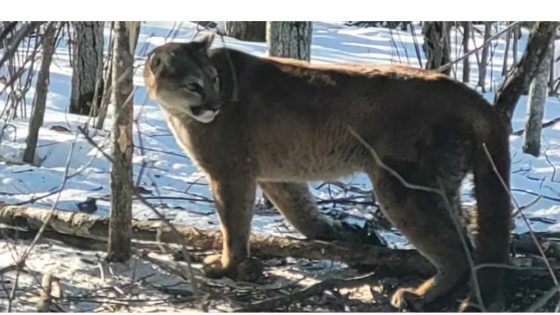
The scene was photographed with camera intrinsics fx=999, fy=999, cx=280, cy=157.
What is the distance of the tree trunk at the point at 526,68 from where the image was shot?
679 centimetres

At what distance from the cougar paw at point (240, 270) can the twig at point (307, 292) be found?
0.65 metres

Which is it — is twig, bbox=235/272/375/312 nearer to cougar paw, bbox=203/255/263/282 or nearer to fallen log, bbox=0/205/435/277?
fallen log, bbox=0/205/435/277

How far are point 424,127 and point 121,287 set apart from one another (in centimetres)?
206

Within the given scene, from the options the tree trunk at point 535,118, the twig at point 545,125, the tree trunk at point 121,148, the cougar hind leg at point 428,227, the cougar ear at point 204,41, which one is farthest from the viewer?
the twig at point 545,125

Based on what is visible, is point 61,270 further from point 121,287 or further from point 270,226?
point 270,226

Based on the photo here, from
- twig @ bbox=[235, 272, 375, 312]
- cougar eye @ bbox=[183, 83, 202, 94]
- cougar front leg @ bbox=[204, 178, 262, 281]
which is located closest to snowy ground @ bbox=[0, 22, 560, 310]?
cougar eye @ bbox=[183, 83, 202, 94]

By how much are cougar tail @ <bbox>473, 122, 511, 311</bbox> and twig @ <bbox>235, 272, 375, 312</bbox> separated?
712 millimetres

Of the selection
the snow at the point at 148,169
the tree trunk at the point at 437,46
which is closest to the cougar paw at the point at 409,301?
the snow at the point at 148,169

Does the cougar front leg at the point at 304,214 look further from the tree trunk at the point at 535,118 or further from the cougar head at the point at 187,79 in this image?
the tree trunk at the point at 535,118

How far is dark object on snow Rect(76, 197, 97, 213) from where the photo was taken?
7.84 metres

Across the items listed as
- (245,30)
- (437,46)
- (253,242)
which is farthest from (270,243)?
(245,30)

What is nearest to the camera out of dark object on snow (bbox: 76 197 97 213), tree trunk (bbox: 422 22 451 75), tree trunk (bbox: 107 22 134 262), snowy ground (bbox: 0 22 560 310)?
tree trunk (bbox: 107 22 134 262)

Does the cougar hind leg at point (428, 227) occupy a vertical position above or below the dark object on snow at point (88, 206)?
above

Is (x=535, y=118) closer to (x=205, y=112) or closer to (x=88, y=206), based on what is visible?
(x=88, y=206)
